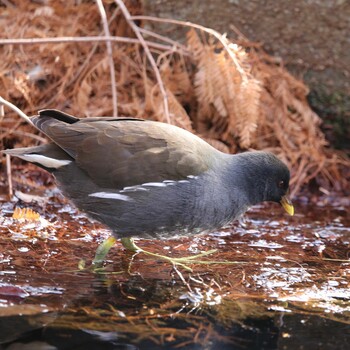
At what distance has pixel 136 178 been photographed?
13.8ft

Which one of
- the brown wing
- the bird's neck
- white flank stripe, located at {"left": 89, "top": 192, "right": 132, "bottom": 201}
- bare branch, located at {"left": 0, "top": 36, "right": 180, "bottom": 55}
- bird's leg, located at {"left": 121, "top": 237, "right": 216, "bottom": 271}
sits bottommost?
bird's leg, located at {"left": 121, "top": 237, "right": 216, "bottom": 271}

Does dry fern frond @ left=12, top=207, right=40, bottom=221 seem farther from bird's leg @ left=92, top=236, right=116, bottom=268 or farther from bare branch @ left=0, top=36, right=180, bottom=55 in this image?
bare branch @ left=0, top=36, right=180, bottom=55

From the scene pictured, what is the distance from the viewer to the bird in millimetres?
4203

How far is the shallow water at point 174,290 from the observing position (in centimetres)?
315

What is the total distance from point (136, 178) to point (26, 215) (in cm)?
94

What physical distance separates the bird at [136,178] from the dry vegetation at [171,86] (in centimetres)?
172

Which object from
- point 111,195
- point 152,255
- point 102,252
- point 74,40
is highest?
point 74,40

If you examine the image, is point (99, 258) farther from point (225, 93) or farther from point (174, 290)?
point (225, 93)

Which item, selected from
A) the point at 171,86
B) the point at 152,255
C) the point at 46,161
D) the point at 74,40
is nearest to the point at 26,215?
the point at 46,161

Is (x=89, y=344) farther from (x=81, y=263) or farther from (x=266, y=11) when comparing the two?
(x=266, y=11)

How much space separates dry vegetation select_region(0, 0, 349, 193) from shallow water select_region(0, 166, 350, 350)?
135 centimetres

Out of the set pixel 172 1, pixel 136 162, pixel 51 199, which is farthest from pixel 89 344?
pixel 172 1

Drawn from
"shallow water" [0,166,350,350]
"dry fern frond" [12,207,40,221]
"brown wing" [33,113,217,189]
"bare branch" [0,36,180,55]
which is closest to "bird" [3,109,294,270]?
"brown wing" [33,113,217,189]

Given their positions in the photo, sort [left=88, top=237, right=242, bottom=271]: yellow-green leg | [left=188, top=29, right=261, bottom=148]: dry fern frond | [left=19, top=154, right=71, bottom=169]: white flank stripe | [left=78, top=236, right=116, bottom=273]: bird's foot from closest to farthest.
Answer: [left=78, top=236, right=116, bottom=273]: bird's foot
[left=88, top=237, right=242, bottom=271]: yellow-green leg
[left=19, top=154, right=71, bottom=169]: white flank stripe
[left=188, top=29, right=261, bottom=148]: dry fern frond
